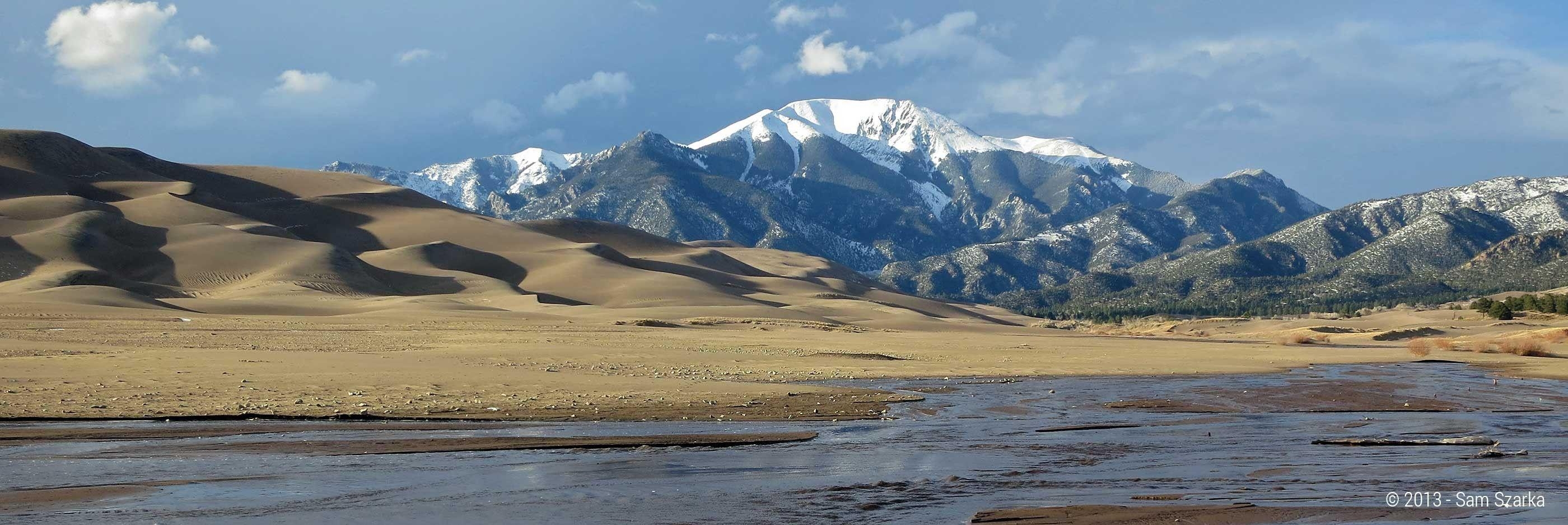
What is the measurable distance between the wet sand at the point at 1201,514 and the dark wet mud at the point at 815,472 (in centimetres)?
8

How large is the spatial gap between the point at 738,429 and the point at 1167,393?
67.8 feet

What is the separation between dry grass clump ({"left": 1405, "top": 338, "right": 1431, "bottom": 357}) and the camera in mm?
77625

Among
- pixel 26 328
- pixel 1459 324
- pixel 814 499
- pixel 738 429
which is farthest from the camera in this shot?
pixel 1459 324

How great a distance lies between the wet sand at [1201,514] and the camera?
1603cm

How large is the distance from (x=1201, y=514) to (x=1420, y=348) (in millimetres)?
75823

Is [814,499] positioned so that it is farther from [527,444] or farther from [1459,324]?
[1459,324]

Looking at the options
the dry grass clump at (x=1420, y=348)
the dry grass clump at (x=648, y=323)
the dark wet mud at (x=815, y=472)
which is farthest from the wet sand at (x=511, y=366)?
the dry grass clump at (x=648, y=323)

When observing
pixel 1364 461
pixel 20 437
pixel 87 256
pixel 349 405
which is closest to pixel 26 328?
pixel 349 405

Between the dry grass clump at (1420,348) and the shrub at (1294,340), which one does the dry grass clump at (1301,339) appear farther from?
the dry grass clump at (1420,348)

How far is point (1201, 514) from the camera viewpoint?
1656 cm

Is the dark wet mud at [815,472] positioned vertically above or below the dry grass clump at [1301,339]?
below

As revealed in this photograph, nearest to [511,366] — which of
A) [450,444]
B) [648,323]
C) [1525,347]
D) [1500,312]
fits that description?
[450,444]

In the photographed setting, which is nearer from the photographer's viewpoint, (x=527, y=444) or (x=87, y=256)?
(x=527, y=444)

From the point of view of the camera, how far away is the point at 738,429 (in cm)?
2845
